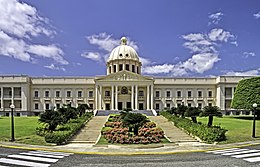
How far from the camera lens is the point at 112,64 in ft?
223

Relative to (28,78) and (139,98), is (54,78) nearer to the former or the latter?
(28,78)

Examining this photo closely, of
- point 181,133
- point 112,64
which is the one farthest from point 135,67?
point 181,133

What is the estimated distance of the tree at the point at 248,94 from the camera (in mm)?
40781

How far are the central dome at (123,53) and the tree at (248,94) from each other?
31.5 metres

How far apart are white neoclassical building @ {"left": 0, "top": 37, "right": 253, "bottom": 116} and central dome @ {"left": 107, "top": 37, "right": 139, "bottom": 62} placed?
178 cm

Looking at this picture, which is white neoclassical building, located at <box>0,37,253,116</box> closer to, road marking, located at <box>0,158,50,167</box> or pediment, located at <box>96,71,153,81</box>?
pediment, located at <box>96,71,153,81</box>

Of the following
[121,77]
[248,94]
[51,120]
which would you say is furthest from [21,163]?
[121,77]

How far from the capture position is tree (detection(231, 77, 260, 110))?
40.8m

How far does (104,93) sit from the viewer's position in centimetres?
6206

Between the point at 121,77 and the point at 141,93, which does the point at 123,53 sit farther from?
the point at 141,93

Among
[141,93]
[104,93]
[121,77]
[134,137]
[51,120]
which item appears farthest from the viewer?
[141,93]

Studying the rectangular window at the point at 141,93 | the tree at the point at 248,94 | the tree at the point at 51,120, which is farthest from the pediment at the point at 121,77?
the tree at the point at 51,120

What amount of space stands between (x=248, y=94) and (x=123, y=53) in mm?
35632

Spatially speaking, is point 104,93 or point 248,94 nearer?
point 248,94
